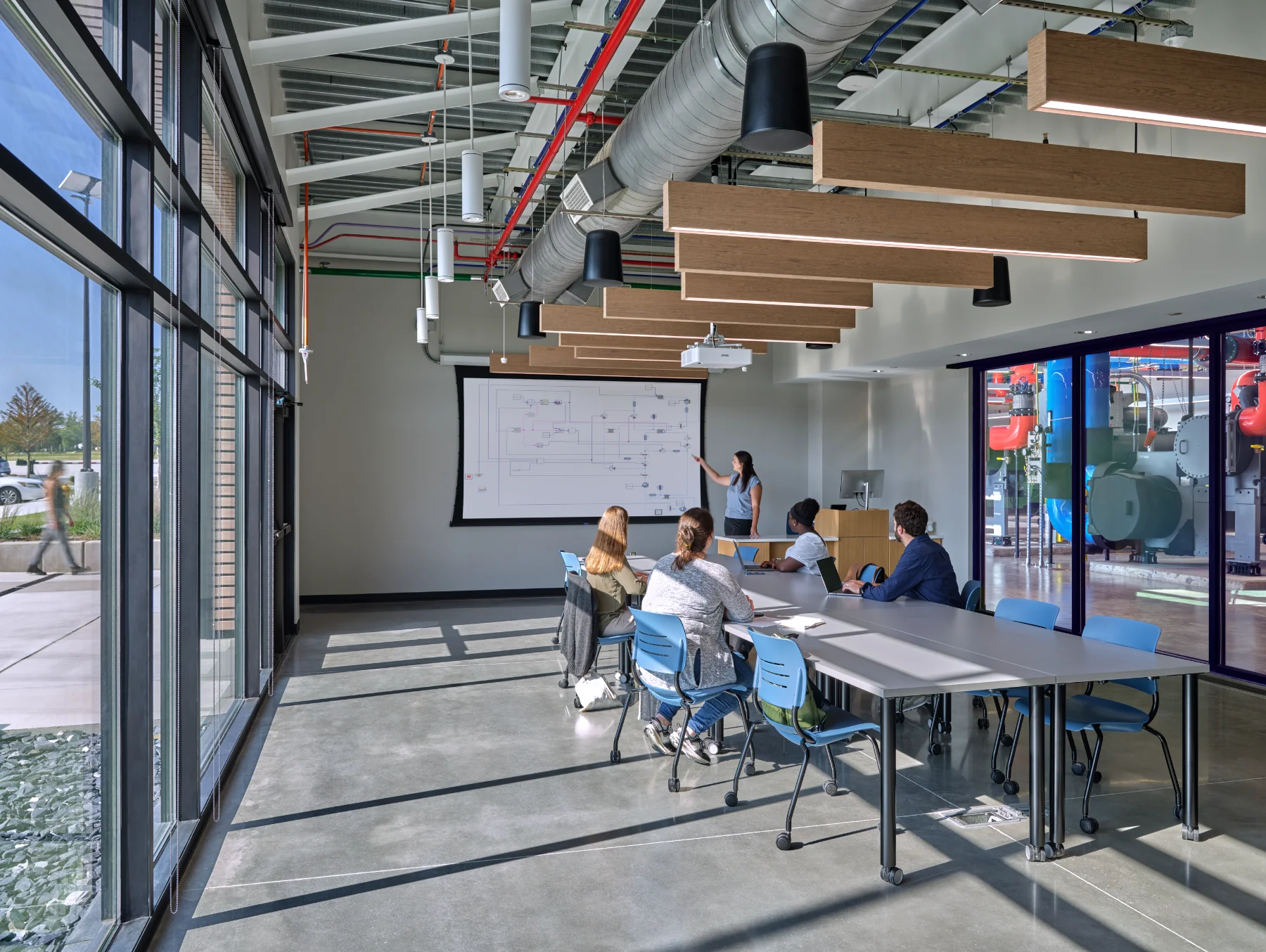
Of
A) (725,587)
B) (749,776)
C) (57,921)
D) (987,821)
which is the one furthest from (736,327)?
(57,921)

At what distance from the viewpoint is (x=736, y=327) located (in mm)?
7746

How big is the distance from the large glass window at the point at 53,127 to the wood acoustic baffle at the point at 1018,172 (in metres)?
2.49

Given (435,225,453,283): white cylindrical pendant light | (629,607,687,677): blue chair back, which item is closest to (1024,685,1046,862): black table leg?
(629,607,687,677): blue chair back

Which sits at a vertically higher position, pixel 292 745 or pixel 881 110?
pixel 881 110

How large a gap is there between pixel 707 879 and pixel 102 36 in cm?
353

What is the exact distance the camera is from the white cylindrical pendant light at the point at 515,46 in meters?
2.48

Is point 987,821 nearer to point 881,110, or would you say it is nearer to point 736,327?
point 736,327

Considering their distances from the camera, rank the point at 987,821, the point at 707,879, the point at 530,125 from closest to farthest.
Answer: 1. the point at 707,879
2. the point at 987,821
3. the point at 530,125

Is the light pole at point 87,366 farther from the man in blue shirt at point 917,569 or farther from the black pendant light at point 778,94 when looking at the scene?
the man in blue shirt at point 917,569

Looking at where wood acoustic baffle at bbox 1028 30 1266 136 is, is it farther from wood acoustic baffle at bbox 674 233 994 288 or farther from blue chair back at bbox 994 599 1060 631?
blue chair back at bbox 994 599 1060 631

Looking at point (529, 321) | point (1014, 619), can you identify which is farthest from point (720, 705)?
point (529, 321)

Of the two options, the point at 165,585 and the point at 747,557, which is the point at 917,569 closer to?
the point at 747,557

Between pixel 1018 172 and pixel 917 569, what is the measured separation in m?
2.47

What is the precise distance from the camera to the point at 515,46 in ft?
8.15
